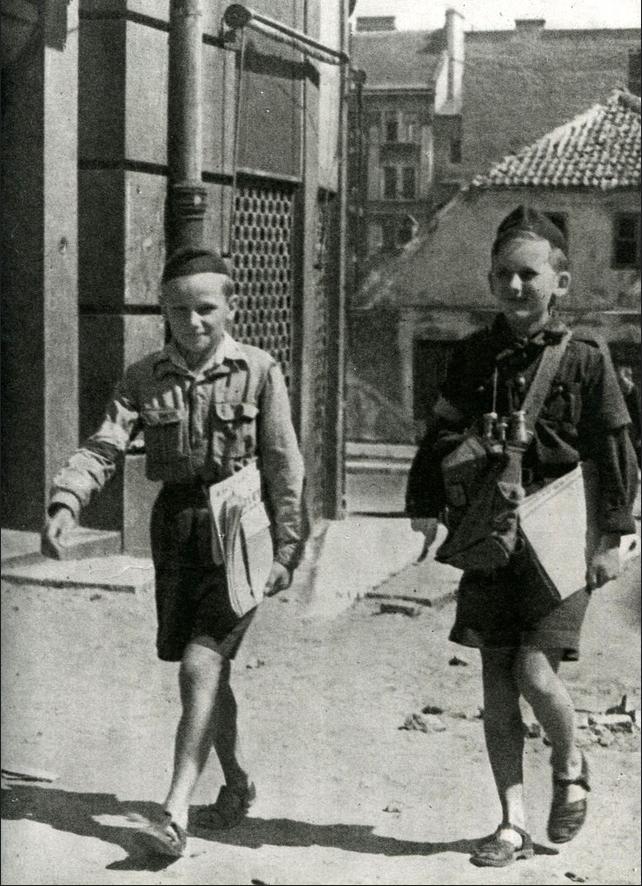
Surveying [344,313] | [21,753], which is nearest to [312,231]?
[344,313]

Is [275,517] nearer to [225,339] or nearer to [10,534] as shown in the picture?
[225,339]

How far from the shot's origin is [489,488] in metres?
3.62

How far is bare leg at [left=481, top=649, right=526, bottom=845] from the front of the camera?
3.85 meters

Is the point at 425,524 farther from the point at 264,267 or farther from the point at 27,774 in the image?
the point at 27,774

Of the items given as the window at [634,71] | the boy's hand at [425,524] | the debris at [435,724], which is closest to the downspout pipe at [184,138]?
the boy's hand at [425,524]

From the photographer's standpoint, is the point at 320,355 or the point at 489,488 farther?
the point at 320,355

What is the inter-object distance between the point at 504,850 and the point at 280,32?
205 centimetres

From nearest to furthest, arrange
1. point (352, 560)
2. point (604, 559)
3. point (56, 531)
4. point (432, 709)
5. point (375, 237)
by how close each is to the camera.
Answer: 1. point (56, 531)
2. point (604, 559)
3. point (375, 237)
4. point (352, 560)
5. point (432, 709)

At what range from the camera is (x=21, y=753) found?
15.4 feet

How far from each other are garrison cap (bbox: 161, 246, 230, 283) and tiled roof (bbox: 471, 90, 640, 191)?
0.99m

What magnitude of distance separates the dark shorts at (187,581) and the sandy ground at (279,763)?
497mm

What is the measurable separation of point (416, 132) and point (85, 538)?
1.38 meters

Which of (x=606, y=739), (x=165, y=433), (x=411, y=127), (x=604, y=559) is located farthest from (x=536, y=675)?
(x=606, y=739)

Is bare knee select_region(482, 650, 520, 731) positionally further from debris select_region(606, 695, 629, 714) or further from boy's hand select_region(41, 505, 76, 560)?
debris select_region(606, 695, 629, 714)
